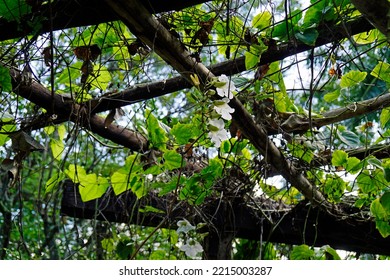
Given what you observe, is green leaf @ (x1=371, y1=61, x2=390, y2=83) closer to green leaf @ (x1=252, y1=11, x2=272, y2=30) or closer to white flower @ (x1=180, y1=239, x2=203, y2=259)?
green leaf @ (x1=252, y1=11, x2=272, y2=30)

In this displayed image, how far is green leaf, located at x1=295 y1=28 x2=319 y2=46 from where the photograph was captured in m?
1.08

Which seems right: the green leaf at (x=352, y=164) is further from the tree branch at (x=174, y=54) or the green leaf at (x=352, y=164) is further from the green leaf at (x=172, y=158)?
the green leaf at (x=172, y=158)

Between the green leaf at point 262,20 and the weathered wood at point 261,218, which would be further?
the weathered wood at point 261,218

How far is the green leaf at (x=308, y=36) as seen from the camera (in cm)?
108

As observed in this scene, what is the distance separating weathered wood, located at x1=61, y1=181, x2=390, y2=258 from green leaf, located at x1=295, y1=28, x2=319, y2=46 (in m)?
0.85

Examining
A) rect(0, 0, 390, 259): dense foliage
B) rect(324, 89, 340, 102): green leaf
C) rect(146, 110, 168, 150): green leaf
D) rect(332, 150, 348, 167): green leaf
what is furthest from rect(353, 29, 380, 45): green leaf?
rect(146, 110, 168, 150): green leaf

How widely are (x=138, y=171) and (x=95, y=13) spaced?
0.50m

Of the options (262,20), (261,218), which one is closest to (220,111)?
(262,20)

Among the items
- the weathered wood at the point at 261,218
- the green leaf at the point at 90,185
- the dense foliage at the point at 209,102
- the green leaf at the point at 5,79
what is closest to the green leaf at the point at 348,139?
the dense foliage at the point at 209,102

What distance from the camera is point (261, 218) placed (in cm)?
191

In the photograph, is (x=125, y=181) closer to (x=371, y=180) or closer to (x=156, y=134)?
(x=156, y=134)

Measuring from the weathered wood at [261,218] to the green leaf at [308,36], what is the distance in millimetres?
850

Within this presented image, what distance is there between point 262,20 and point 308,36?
191 millimetres
